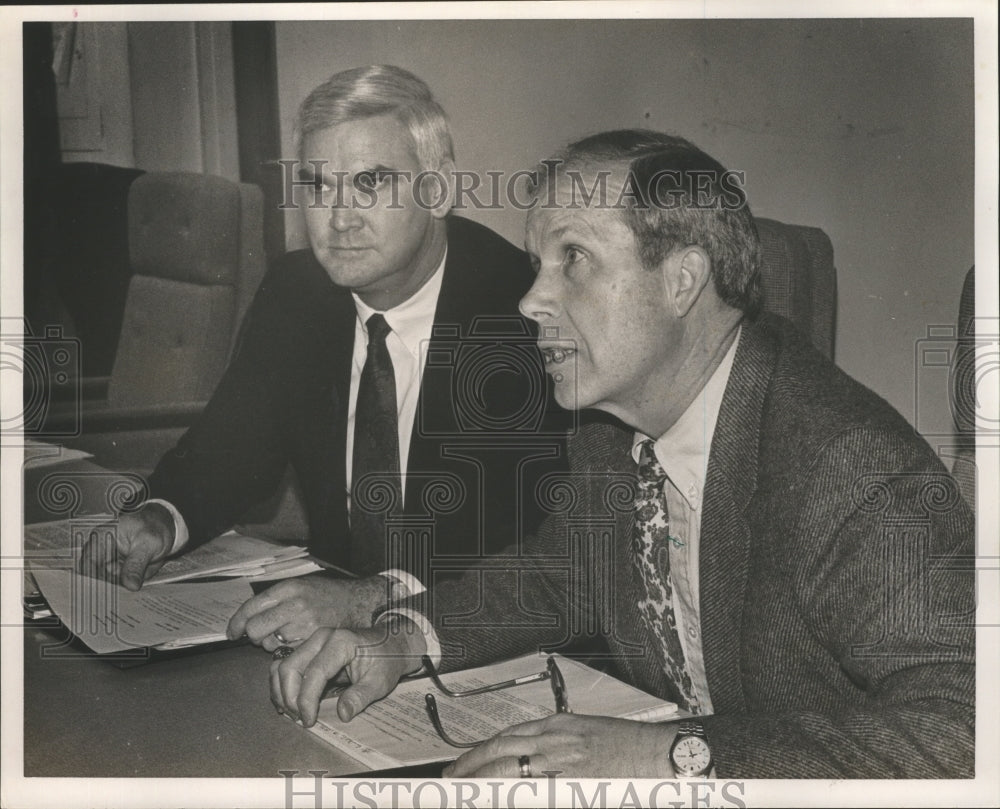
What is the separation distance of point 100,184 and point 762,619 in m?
1.23

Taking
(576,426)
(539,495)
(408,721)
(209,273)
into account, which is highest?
(209,273)

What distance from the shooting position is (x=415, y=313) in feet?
5.40

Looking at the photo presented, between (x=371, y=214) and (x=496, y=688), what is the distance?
29.6 inches

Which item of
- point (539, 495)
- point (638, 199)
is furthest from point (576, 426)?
point (638, 199)

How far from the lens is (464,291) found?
1.63 meters

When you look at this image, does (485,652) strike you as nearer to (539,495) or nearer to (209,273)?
(539,495)

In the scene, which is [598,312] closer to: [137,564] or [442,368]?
[442,368]

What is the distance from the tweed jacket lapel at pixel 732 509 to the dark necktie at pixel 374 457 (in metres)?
0.49

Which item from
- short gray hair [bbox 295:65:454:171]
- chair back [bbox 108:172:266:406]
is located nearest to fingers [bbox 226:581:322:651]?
chair back [bbox 108:172:266:406]

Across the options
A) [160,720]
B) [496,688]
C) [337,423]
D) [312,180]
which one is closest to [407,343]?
[337,423]

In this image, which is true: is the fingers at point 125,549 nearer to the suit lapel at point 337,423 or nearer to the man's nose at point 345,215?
the suit lapel at point 337,423

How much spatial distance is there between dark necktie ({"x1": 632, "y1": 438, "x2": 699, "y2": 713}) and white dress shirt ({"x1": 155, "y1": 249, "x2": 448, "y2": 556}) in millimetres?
355

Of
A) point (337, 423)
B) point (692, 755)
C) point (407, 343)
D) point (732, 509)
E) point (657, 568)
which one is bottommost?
point (692, 755)

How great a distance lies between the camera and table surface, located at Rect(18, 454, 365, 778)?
1.43 metres
